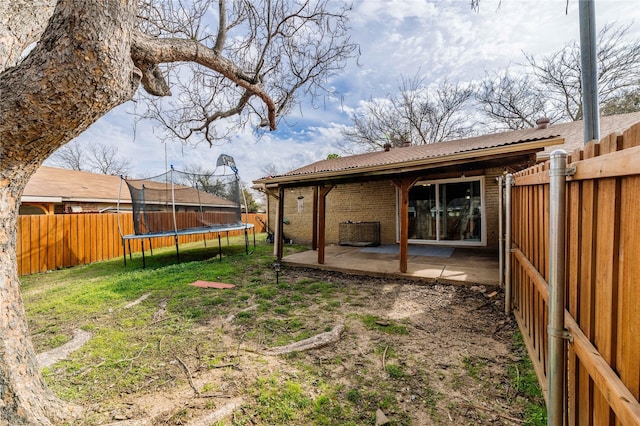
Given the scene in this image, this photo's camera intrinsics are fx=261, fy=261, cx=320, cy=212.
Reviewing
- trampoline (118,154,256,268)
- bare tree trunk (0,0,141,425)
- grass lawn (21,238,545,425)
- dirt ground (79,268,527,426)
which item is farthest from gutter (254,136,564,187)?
bare tree trunk (0,0,141,425)

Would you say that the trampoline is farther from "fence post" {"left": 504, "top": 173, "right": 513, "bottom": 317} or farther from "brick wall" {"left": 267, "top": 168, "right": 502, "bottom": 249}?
"fence post" {"left": 504, "top": 173, "right": 513, "bottom": 317}

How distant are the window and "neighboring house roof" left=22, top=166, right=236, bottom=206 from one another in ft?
20.7

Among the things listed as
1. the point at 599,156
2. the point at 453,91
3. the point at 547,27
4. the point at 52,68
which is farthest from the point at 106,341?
the point at 453,91

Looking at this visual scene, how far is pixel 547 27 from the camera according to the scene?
3.81m

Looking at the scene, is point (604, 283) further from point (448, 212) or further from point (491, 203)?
point (448, 212)

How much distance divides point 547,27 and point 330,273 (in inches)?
218

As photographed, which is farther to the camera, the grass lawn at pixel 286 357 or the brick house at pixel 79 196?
the brick house at pixel 79 196

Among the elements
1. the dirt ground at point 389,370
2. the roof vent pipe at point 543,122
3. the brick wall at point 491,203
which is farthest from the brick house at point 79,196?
the roof vent pipe at point 543,122

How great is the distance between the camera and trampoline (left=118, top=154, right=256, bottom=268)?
7.21 meters

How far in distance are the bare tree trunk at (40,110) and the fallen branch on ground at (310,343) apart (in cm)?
168

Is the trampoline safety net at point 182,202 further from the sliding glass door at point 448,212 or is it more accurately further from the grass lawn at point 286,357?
the sliding glass door at point 448,212

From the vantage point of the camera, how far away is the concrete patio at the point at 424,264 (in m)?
4.84

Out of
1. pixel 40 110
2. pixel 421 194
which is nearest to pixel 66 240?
pixel 40 110

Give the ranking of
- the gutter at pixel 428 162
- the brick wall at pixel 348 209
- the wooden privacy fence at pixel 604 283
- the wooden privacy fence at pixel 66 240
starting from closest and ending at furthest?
the wooden privacy fence at pixel 604 283 → the gutter at pixel 428 162 → the wooden privacy fence at pixel 66 240 → the brick wall at pixel 348 209
